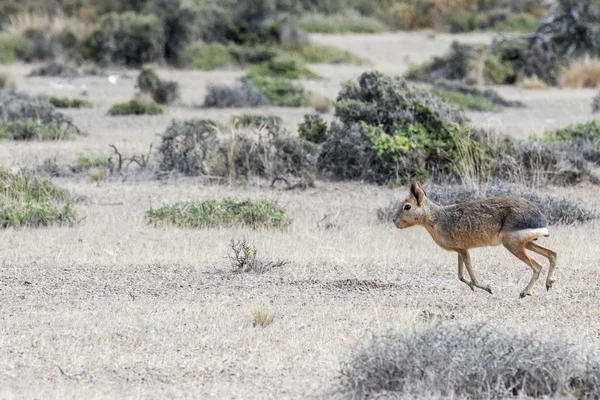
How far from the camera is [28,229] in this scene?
501 inches

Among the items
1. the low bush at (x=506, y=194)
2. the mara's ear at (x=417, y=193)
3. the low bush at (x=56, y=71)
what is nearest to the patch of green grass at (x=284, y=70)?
the low bush at (x=56, y=71)

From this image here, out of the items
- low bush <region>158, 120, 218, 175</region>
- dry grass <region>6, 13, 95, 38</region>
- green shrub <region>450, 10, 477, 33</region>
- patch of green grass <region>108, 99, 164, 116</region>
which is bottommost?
green shrub <region>450, 10, 477, 33</region>

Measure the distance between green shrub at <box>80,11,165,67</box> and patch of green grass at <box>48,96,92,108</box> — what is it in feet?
33.5

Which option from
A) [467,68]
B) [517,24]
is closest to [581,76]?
[467,68]

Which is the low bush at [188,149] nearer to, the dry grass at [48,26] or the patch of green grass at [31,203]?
the patch of green grass at [31,203]

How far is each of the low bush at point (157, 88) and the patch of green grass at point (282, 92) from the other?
232cm

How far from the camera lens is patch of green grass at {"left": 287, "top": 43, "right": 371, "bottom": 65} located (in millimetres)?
39531

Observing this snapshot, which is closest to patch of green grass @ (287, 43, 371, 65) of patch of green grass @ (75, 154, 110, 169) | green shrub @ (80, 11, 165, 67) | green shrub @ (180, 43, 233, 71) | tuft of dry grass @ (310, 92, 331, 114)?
green shrub @ (180, 43, 233, 71)

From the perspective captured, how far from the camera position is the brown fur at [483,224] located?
895 cm

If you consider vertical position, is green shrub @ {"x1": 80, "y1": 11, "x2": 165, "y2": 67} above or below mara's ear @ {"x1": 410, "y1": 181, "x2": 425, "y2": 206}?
below

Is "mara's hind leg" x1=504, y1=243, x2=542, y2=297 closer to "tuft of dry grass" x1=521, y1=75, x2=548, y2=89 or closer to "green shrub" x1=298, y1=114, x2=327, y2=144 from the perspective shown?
"green shrub" x1=298, y1=114, x2=327, y2=144

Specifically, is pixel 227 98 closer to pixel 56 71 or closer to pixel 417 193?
pixel 56 71

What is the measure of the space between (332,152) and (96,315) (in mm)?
8783

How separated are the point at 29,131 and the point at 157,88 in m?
7.13
